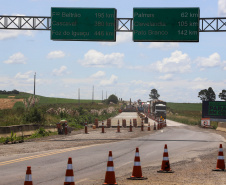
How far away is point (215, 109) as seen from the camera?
4684 cm

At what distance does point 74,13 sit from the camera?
29.5m

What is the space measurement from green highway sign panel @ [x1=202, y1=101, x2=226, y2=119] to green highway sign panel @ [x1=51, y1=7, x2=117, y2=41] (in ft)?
67.7

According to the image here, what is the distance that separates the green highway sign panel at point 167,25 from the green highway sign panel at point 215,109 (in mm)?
18491

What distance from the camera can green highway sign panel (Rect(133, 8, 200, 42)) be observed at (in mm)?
29328

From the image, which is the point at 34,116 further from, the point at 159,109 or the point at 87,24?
the point at 159,109

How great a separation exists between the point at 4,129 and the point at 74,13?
915 cm

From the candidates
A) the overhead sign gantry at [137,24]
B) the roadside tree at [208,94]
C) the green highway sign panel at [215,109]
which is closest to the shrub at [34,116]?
the overhead sign gantry at [137,24]

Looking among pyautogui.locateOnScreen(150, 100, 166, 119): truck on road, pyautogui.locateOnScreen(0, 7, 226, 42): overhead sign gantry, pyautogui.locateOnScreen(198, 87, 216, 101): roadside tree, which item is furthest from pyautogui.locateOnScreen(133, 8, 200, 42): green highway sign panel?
pyautogui.locateOnScreen(198, 87, 216, 101): roadside tree

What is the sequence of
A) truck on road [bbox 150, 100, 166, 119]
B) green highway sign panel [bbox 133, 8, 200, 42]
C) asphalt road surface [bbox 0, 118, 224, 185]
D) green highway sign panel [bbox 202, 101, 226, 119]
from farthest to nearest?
truck on road [bbox 150, 100, 166, 119], green highway sign panel [bbox 202, 101, 226, 119], green highway sign panel [bbox 133, 8, 200, 42], asphalt road surface [bbox 0, 118, 224, 185]

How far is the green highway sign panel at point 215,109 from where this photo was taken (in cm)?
4644

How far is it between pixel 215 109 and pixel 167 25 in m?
19.9

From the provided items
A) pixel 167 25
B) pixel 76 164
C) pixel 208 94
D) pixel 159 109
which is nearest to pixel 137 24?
pixel 167 25

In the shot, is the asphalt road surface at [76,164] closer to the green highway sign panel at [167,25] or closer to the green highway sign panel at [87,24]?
the green highway sign panel at [167,25]

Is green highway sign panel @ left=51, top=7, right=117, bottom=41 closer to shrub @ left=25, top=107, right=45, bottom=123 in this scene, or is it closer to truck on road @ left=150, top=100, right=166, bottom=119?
shrub @ left=25, top=107, right=45, bottom=123
